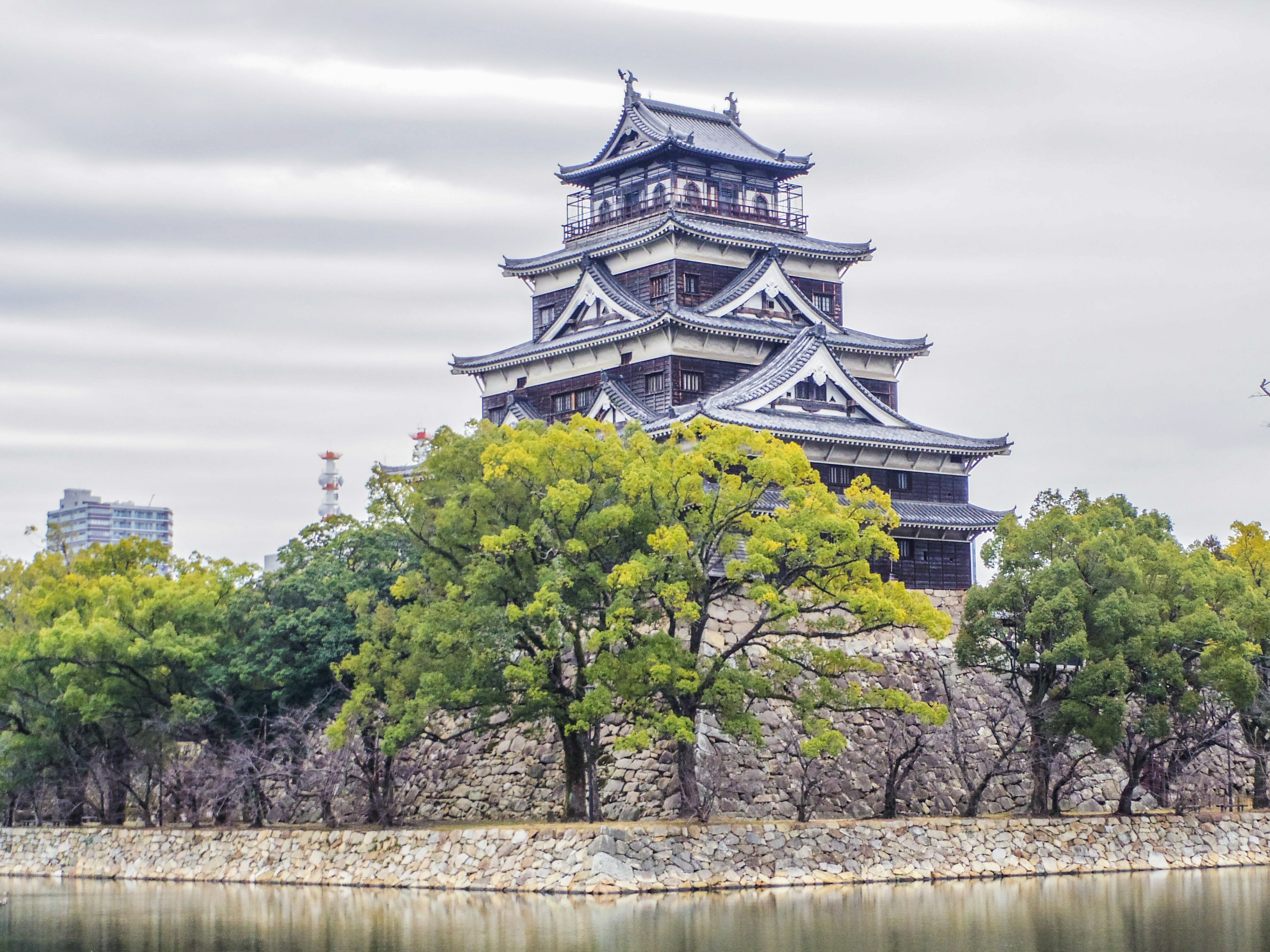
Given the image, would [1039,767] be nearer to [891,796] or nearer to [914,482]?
[891,796]

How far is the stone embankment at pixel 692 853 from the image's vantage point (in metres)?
27.6

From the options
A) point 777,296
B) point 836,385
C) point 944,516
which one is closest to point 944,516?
point 944,516

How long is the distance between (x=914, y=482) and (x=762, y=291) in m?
5.49

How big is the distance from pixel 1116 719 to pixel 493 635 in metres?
10.2

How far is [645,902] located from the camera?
2588cm

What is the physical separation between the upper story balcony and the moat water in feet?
58.7

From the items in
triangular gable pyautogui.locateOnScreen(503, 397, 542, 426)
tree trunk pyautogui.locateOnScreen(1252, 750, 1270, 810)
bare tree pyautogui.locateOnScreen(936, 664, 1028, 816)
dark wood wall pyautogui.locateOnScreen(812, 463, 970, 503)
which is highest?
triangular gable pyautogui.locateOnScreen(503, 397, 542, 426)

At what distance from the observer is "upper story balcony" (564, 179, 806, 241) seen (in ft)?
135

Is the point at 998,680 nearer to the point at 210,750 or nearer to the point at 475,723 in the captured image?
the point at 475,723

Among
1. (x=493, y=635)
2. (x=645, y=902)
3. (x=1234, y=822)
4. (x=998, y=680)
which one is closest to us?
(x=645, y=902)

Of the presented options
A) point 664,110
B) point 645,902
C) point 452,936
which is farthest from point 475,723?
point 664,110

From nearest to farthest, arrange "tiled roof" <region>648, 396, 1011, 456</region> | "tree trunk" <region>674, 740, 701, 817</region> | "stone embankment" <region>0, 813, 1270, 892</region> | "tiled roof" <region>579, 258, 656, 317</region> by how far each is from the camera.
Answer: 1. "stone embankment" <region>0, 813, 1270, 892</region>
2. "tree trunk" <region>674, 740, 701, 817</region>
3. "tiled roof" <region>648, 396, 1011, 456</region>
4. "tiled roof" <region>579, 258, 656, 317</region>

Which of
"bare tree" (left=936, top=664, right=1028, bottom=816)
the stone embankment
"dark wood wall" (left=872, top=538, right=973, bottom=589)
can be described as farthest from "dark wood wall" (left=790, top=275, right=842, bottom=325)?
the stone embankment

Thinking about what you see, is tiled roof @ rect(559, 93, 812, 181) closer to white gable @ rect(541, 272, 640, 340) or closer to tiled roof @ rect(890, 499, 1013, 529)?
white gable @ rect(541, 272, 640, 340)
